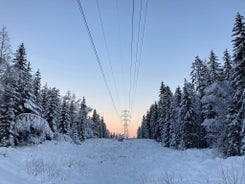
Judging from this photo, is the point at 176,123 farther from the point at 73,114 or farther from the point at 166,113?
the point at 73,114

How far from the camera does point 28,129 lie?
2673cm

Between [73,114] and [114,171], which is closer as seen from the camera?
[114,171]

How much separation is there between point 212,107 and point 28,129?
24.0 metres

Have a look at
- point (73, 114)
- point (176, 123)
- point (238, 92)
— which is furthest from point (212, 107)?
point (73, 114)

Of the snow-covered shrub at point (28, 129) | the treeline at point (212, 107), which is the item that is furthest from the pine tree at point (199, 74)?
the snow-covered shrub at point (28, 129)

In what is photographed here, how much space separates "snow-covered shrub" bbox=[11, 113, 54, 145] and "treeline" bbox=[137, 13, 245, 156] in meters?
19.1

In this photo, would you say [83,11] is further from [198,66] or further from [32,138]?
[198,66]

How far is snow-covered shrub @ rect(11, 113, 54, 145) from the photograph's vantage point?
26.4 meters

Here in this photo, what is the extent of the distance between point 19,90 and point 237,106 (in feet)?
80.7

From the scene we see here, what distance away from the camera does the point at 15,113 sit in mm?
28094

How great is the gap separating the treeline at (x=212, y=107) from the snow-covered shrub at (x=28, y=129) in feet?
62.5

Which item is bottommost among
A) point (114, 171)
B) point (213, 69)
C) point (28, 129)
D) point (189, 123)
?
point (114, 171)

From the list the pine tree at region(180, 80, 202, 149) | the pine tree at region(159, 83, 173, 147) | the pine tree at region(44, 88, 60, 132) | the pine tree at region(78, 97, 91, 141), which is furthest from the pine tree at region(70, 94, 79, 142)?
the pine tree at region(180, 80, 202, 149)

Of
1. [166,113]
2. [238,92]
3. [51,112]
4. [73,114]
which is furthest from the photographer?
[73,114]
